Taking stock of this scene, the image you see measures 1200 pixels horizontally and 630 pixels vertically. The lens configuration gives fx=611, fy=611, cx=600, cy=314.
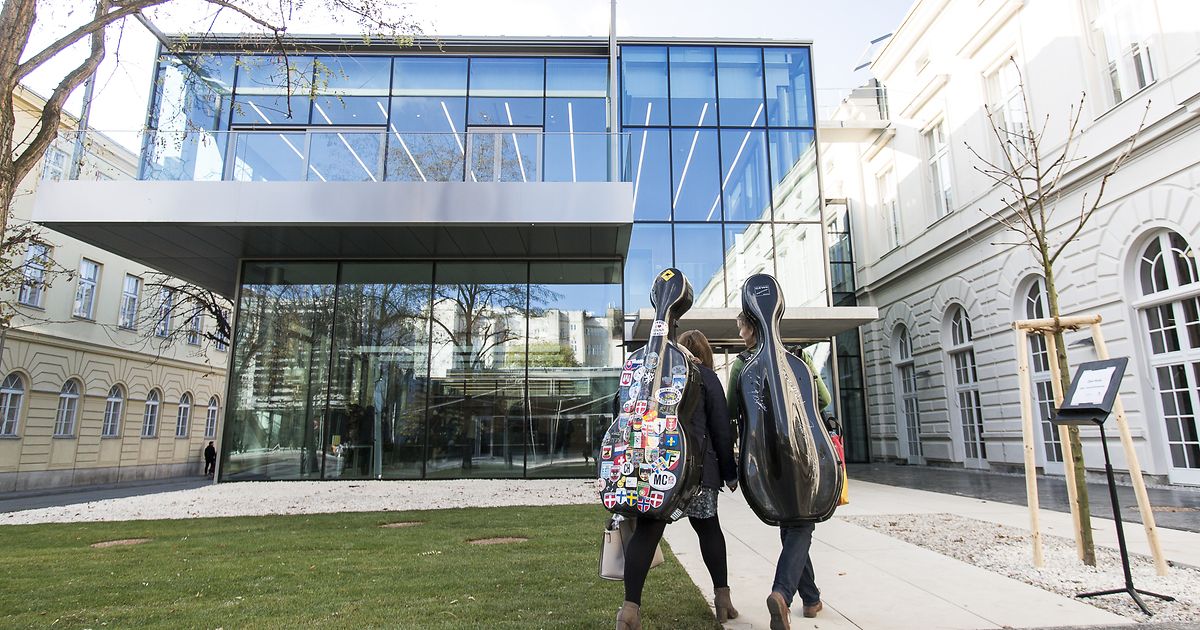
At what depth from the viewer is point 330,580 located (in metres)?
4.83

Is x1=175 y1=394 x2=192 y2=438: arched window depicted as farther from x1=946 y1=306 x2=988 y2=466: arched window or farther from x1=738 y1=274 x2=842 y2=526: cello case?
x1=946 y1=306 x2=988 y2=466: arched window

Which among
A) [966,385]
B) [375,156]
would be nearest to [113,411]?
[375,156]

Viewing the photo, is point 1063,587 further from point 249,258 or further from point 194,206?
point 249,258

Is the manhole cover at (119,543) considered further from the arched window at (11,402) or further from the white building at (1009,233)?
the arched window at (11,402)

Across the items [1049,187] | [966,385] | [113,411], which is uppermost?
[1049,187]

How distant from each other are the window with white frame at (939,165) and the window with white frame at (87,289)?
2813 centimetres

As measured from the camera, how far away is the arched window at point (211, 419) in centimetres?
2788

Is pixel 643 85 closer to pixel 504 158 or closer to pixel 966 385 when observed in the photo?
pixel 504 158

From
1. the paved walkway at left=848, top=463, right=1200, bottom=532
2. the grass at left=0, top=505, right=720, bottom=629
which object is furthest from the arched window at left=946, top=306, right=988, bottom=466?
the grass at left=0, top=505, right=720, bottom=629

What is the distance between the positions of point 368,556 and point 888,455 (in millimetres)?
19589

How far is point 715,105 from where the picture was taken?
665 inches

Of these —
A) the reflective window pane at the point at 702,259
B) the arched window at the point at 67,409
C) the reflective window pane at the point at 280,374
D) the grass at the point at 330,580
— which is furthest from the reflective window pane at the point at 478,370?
the arched window at the point at 67,409

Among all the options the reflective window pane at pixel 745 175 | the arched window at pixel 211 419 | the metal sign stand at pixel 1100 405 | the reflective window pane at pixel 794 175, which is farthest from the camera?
the arched window at pixel 211 419

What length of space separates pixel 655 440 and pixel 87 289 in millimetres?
25337
